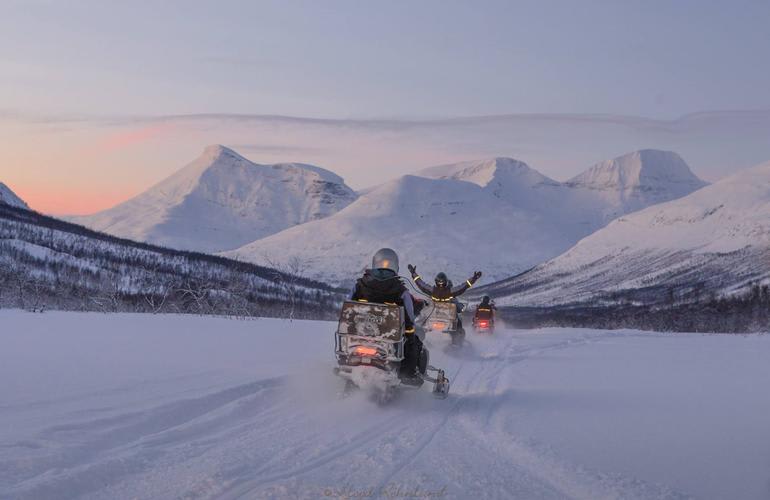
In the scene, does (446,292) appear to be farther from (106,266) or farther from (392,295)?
(106,266)

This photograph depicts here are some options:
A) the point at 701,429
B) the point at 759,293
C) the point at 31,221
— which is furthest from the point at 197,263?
the point at 701,429

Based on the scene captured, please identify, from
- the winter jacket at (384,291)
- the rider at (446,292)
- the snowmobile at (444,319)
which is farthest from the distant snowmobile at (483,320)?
the winter jacket at (384,291)

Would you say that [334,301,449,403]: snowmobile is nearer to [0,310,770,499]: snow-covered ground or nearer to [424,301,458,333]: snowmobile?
[0,310,770,499]: snow-covered ground

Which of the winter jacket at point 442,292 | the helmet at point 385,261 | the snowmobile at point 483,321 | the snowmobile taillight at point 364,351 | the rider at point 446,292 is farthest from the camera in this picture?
the snowmobile at point 483,321

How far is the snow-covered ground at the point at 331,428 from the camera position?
688cm

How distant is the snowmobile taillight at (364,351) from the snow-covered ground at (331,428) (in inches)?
31.1

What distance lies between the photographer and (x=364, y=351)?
12164 mm

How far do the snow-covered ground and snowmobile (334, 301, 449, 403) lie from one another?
41 centimetres

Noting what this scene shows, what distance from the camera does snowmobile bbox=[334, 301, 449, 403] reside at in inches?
467

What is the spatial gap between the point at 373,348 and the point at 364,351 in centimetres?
15

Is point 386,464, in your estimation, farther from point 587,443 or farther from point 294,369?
point 294,369

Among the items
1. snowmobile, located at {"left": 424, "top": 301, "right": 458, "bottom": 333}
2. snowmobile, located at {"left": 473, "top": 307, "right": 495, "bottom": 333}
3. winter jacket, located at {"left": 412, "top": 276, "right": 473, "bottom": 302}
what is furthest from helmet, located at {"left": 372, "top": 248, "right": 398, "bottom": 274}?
snowmobile, located at {"left": 473, "top": 307, "right": 495, "bottom": 333}

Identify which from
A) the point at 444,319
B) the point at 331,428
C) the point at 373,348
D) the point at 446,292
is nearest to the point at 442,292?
the point at 446,292

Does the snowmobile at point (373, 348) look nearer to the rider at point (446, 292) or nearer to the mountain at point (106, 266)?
the rider at point (446, 292)
